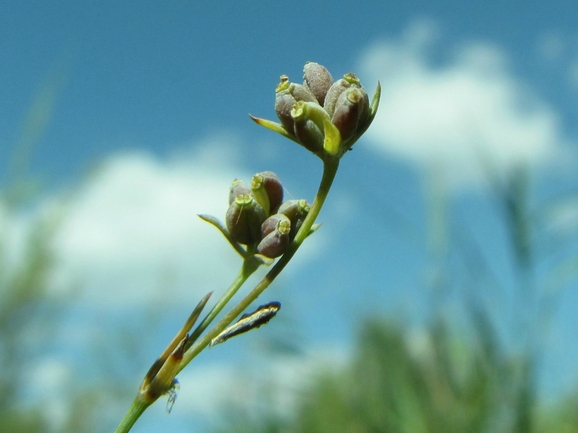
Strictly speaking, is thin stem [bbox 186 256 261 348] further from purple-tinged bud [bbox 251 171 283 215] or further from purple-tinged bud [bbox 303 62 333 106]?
purple-tinged bud [bbox 303 62 333 106]

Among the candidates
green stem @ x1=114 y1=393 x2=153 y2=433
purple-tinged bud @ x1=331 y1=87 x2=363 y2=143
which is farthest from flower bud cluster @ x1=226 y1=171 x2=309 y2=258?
green stem @ x1=114 y1=393 x2=153 y2=433

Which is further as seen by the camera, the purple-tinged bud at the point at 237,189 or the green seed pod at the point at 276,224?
the purple-tinged bud at the point at 237,189

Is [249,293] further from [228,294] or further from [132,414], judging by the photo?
[132,414]

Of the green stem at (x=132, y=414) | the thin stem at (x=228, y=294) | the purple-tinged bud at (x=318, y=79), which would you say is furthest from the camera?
the purple-tinged bud at (x=318, y=79)

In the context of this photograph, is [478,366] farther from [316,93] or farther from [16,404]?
[16,404]

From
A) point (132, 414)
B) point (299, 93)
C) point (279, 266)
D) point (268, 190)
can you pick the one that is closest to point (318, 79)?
point (299, 93)

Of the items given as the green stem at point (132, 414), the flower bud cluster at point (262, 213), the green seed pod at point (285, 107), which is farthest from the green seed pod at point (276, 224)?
the green stem at point (132, 414)

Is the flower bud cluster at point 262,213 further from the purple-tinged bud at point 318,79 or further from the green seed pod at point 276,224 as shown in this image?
the purple-tinged bud at point 318,79
